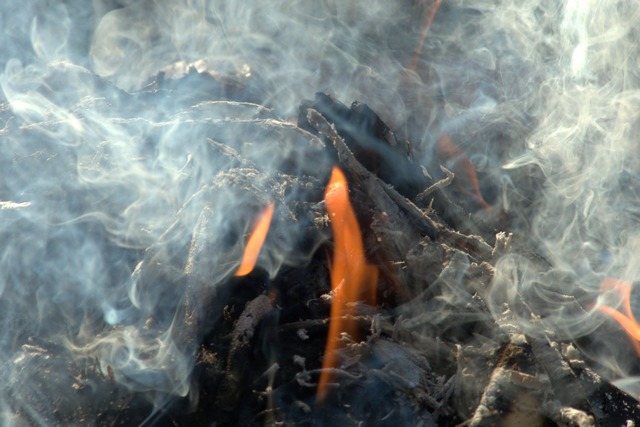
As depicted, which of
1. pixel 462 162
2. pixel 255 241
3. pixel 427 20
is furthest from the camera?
pixel 427 20

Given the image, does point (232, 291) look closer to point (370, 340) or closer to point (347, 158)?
point (370, 340)

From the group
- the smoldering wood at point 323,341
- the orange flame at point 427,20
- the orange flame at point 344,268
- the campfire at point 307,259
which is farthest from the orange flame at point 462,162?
the orange flame at point 427,20

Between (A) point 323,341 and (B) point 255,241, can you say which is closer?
(A) point 323,341

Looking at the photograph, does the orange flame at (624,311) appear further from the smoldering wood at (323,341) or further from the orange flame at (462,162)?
the orange flame at (462,162)

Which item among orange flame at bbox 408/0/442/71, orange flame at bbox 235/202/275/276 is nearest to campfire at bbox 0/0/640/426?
orange flame at bbox 235/202/275/276

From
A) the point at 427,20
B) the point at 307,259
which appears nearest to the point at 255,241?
the point at 307,259

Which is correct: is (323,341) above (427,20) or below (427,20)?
below

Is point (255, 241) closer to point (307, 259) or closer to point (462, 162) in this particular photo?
point (307, 259)

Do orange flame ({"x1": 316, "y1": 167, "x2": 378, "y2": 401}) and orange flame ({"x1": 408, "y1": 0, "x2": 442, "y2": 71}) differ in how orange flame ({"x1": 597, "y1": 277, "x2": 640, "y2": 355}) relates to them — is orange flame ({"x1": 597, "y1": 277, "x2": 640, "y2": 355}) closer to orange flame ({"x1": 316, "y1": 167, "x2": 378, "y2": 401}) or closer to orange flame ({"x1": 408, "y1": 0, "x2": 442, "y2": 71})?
→ orange flame ({"x1": 316, "y1": 167, "x2": 378, "y2": 401})
